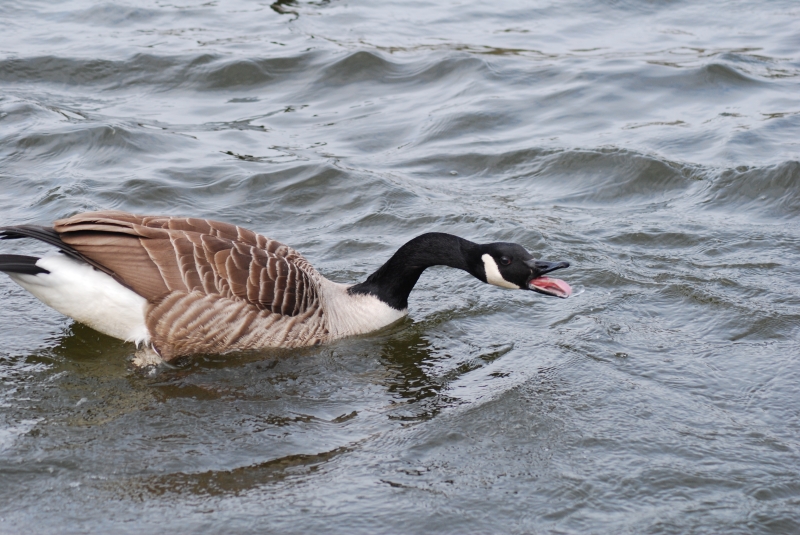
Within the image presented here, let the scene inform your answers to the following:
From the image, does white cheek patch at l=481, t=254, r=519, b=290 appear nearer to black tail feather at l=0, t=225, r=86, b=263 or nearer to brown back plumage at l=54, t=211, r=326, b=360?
brown back plumage at l=54, t=211, r=326, b=360

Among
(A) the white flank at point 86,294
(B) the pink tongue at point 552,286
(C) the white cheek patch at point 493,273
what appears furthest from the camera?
(C) the white cheek patch at point 493,273

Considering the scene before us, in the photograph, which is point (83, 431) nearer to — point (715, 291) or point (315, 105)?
point (715, 291)

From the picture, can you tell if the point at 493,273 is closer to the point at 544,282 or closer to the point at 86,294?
the point at 544,282

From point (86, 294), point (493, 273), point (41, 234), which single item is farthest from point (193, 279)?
point (493, 273)

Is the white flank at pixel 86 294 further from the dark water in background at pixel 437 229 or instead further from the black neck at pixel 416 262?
the black neck at pixel 416 262

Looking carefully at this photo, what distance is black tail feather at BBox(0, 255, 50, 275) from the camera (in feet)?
18.8

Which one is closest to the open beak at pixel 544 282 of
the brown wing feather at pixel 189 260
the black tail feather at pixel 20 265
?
the brown wing feather at pixel 189 260

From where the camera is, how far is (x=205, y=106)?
1141 cm

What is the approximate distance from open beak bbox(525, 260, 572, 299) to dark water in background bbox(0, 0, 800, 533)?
43 centimetres

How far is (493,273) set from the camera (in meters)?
6.51

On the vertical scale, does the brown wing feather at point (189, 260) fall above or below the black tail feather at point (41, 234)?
below

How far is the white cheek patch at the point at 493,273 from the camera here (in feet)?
21.2

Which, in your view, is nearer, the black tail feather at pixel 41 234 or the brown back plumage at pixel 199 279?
the black tail feather at pixel 41 234

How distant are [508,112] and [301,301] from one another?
5.54 m
